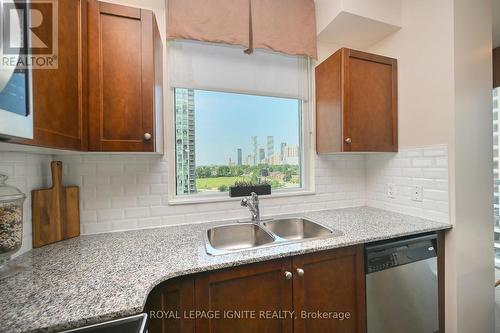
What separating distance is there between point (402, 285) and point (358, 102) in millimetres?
1279

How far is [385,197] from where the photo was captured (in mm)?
1904

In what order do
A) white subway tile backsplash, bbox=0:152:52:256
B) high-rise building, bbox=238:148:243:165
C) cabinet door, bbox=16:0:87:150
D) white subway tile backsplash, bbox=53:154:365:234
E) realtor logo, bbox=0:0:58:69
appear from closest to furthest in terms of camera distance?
realtor logo, bbox=0:0:58:69, cabinet door, bbox=16:0:87:150, white subway tile backsplash, bbox=0:152:52:256, white subway tile backsplash, bbox=53:154:365:234, high-rise building, bbox=238:148:243:165

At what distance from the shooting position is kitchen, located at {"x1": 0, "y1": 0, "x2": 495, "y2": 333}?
905mm

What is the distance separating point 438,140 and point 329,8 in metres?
1.30

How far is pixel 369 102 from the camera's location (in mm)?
1688

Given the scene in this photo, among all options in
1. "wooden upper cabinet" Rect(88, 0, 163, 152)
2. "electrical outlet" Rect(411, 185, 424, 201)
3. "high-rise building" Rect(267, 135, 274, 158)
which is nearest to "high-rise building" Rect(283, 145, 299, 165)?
"high-rise building" Rect(267, 135, 274, 158)

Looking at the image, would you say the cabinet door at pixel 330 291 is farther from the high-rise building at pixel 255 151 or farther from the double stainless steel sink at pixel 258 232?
the high-rise building at pixel 255 151

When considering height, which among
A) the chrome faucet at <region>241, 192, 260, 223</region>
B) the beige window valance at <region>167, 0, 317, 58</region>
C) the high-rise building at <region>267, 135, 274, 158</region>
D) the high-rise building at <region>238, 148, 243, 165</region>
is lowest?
the chrome faucet at <region>241, 192, 260, 223</region>

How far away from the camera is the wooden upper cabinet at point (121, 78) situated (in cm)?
110

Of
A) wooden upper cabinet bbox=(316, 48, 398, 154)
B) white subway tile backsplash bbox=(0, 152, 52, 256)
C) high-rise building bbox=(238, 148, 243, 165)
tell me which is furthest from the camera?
high-rise building bbox=(238, 148, 243, 165)

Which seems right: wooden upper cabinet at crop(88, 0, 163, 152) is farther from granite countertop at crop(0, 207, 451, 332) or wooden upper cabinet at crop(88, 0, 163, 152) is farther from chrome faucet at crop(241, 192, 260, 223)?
chrome faucet at crop(241, 192, 260, 223)

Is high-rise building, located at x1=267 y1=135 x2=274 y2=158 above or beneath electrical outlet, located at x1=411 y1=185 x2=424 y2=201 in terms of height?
above

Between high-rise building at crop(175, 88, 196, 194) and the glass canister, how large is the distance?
86 centimetres

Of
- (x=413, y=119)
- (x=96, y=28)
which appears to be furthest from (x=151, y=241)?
(x=413, y=119)
